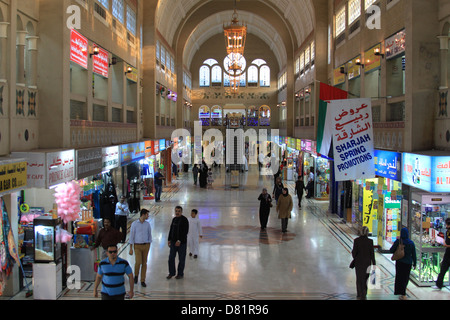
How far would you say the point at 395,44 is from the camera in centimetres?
1091

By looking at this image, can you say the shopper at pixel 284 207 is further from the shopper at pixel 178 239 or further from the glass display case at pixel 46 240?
the glass display case at pixel 46 240

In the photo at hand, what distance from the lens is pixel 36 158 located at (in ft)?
26.1

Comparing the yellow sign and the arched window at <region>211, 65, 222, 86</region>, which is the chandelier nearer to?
the yellow sign

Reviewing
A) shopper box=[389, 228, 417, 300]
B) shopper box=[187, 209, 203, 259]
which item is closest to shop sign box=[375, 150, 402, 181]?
shopper box=[389, 228, 417, 300]

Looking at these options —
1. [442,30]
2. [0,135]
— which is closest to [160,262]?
[0,135]

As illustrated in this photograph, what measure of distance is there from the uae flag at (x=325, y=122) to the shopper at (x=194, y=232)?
3.29 metres

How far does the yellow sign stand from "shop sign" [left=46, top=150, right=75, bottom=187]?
9.39 metres

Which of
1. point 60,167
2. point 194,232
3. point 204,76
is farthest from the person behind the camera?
point 204,76

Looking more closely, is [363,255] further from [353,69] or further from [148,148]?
[148,148]

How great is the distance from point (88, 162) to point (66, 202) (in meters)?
2.14

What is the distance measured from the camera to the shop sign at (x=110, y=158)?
40.1 feet

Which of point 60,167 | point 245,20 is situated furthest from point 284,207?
point 245,20

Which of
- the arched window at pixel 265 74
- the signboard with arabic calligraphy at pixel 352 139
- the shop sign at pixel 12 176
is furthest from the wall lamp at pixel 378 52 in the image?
the arched window at pixel 265 74

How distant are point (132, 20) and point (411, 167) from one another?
13.7 metres
